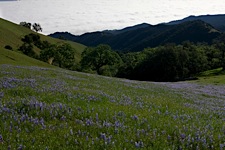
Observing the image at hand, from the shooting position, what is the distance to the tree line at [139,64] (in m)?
86.6

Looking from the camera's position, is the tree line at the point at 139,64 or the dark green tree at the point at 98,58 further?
the tree line at the point at 139,64

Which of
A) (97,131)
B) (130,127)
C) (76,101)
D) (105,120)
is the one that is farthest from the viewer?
(76,101)

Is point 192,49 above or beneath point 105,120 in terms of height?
above

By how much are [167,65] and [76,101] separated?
95.4 metres

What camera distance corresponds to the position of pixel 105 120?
7.01 metres

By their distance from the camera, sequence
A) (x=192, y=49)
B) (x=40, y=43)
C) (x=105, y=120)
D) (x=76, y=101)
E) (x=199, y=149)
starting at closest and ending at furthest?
(x=199, y=149)
(x=105, y=120)
(x=76, y=101)
(x=192, y=49)
(x=40, y=43)

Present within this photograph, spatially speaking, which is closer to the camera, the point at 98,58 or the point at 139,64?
the point at 98,58

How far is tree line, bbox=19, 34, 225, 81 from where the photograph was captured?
284ft

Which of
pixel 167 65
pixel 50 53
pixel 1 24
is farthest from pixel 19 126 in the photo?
pixel 1 24

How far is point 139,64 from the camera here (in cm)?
11338

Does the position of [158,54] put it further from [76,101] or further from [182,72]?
[76,101]

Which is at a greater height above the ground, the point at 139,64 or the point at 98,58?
the point at 98,58

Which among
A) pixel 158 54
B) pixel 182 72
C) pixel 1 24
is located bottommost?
pixel 182 72

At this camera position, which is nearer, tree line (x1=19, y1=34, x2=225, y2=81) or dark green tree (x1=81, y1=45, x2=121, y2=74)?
dark green tree (x1=81, y1=45, x2=121, y2=74)
